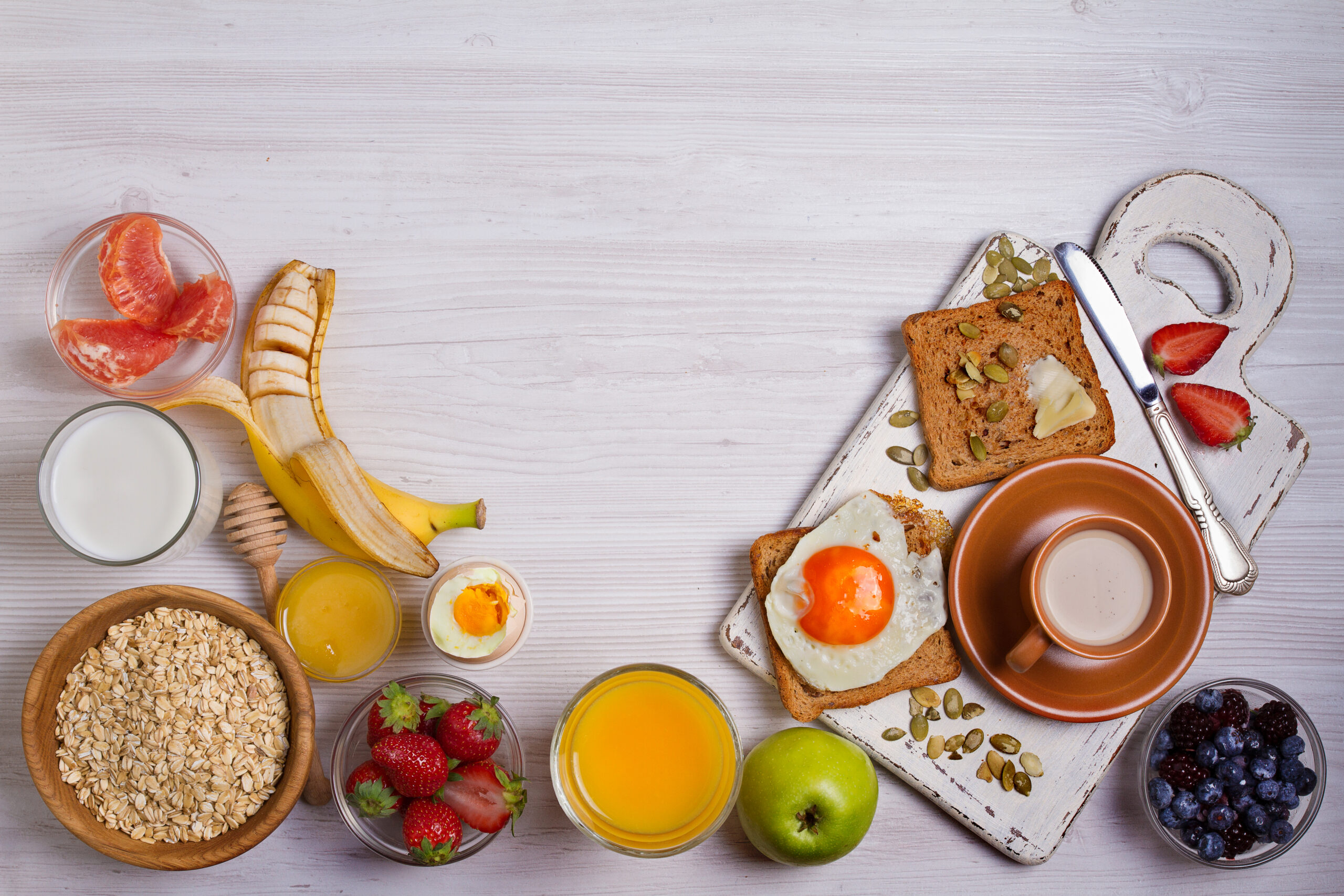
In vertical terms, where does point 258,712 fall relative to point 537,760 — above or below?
above

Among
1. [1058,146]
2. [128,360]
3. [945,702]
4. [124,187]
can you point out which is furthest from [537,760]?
[1058,146]

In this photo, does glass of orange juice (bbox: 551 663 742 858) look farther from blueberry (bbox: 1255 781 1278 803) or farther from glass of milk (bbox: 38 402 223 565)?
blueberry (bbox: 1255 781 1278 803)

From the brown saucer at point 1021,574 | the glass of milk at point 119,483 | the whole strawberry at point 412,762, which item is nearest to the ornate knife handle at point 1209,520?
the brown saucer at point 1021,574

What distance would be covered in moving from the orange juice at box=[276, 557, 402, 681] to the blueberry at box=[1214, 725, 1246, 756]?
1.46m

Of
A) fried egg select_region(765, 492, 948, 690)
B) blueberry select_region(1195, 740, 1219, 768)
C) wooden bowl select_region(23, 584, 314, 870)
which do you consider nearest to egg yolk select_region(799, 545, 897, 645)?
fried egg select_region(765, 492, 948, 690)

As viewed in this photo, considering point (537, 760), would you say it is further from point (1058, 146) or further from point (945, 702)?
point (1058, 146)

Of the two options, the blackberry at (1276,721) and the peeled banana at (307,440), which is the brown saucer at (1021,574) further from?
the peeled banana at (307,440)

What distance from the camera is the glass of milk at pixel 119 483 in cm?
129

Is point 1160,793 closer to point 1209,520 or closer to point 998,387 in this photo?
point 1209,520

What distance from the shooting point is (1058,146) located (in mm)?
1546

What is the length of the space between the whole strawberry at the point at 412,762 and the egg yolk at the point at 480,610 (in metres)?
0.19

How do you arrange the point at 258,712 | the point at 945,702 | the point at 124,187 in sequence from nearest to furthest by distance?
1. the point at 258,712
2. the point at 945,702
3. the point at 124,187

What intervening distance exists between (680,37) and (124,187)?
3.67 ft

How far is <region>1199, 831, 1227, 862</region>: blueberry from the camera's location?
1357 millimetres
